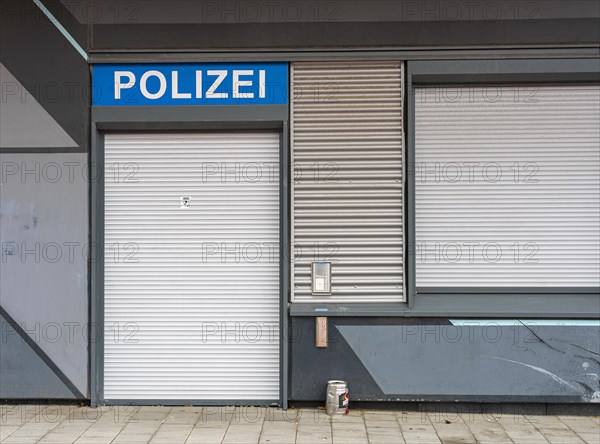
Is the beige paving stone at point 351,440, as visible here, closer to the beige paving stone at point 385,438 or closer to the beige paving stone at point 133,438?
the beige paving stone at point 385,438

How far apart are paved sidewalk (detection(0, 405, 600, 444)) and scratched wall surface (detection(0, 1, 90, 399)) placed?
54cm

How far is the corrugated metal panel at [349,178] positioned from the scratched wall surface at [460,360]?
48 centimetres

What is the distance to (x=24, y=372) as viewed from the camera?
8.31 meters

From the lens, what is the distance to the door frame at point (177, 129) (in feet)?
27.1

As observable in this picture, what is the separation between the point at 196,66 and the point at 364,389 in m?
4.22

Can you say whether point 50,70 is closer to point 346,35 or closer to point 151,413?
point 346,35

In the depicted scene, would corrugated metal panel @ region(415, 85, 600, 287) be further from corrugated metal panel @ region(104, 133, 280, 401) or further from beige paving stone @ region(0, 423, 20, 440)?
beige paving stone @ region(0, 423, 20, 440)

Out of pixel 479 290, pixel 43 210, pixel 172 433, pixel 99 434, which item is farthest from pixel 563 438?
pixel 43 210

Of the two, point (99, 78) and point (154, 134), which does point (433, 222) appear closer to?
point (154, 134)

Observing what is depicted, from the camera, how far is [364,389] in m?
8.16

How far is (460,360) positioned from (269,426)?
228cm

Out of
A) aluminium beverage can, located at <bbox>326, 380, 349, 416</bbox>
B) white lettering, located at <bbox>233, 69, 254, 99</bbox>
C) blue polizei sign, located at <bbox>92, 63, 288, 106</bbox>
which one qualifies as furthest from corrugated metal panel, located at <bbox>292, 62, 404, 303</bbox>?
aluminium beverage can, located at <bbox>326, 380, 349, 416</bbox>

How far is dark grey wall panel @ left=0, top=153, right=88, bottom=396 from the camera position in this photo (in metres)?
8.30

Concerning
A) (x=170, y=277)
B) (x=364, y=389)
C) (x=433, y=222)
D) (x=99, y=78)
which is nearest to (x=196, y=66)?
(x=99, y=78)
